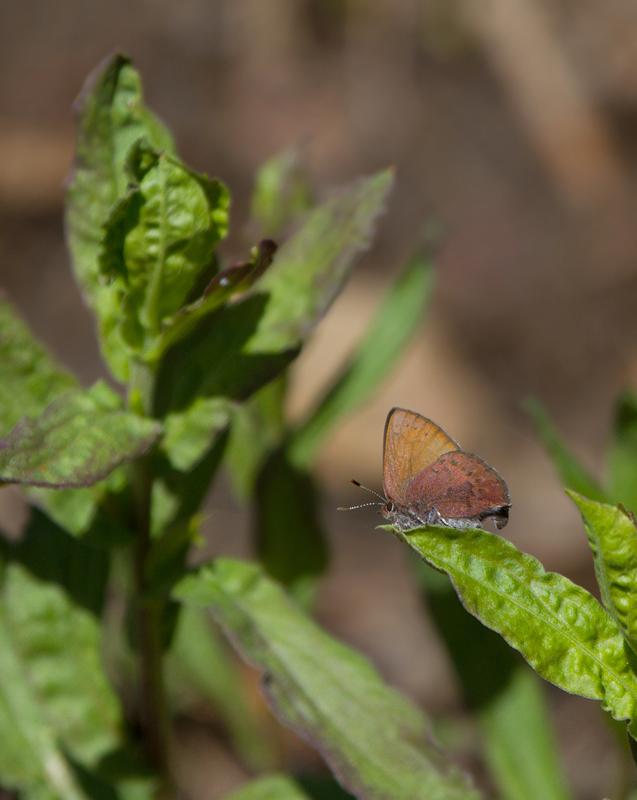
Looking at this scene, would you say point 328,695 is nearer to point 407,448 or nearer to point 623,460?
point 407,448

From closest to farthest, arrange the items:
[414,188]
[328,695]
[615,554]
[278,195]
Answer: [615,554] → [328,695] → [278,195] → [414,188]

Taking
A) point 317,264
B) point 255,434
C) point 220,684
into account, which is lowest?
point 220,684

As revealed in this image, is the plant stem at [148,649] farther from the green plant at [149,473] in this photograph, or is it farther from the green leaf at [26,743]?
the green leaf at [26,743]

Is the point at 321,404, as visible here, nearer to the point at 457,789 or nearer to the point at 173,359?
the point at 173,359

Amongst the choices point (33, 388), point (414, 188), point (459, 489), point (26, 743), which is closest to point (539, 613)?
point (459, 489)

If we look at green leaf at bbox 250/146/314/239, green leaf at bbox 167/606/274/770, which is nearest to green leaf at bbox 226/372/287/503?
green leaf at bbox 250/146/314/239
